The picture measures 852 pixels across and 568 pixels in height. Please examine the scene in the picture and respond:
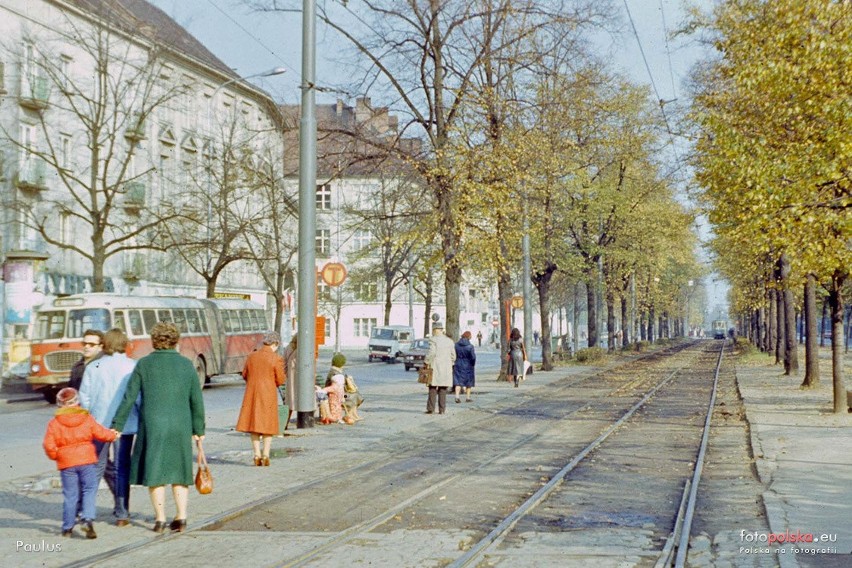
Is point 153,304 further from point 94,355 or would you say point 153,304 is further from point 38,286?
point 94,355

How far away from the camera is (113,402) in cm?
957

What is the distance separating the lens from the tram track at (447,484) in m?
9.41

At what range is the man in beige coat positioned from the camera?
22.1m

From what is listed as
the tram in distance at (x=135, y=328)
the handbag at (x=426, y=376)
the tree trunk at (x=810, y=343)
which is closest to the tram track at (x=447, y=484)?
the handbag at (x=426, y=376)

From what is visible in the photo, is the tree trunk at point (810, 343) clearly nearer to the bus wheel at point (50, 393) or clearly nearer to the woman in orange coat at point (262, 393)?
the woman in orange coat at point (262, 393)

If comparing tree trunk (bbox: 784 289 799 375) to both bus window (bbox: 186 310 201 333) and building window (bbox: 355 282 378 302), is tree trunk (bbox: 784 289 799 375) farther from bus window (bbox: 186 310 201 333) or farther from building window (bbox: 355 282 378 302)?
building window (bbox: 355 282 378 302)

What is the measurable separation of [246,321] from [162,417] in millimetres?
31279

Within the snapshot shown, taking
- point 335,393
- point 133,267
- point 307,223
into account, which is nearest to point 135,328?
point 335,393

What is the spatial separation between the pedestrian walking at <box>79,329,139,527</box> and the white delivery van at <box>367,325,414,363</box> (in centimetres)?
5169

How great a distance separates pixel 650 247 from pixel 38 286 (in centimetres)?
2855

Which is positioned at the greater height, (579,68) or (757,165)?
(579,68)

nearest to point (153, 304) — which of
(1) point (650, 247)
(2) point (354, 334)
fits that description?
(1) point (650, 247)

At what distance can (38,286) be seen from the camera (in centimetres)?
4169

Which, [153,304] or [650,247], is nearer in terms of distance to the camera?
[153,304]
